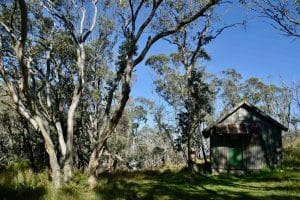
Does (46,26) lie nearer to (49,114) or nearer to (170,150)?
(49,114)

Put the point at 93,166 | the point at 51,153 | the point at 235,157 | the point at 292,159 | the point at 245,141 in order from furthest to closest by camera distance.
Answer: the point at 292,159 → the point at 245,141 → the point at 235,157 → the point at 51,153 → the point at 93,166

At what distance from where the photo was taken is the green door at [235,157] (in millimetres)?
26125

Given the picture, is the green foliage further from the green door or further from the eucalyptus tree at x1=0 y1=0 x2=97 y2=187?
the eucalyptus tree at x1=0 y1=0 x2=97 y2=187

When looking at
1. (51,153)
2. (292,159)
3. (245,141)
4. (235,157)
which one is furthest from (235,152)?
(51,153)

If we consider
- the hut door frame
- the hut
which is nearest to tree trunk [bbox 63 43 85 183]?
the hut

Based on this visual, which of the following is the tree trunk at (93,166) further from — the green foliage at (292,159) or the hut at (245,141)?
the green foliage at (292,159)

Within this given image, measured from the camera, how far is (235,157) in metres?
26.3

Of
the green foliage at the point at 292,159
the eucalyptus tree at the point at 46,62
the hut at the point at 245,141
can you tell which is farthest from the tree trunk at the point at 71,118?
the green foliage at the point at 292,159

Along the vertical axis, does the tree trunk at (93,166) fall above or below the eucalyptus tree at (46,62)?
below

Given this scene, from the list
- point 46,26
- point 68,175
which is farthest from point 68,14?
point 68,175

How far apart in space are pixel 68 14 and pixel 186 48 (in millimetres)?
12864

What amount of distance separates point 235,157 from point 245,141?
1274mm

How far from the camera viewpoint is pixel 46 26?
2166 cm

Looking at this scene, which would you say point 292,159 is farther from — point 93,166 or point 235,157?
point 93,166
